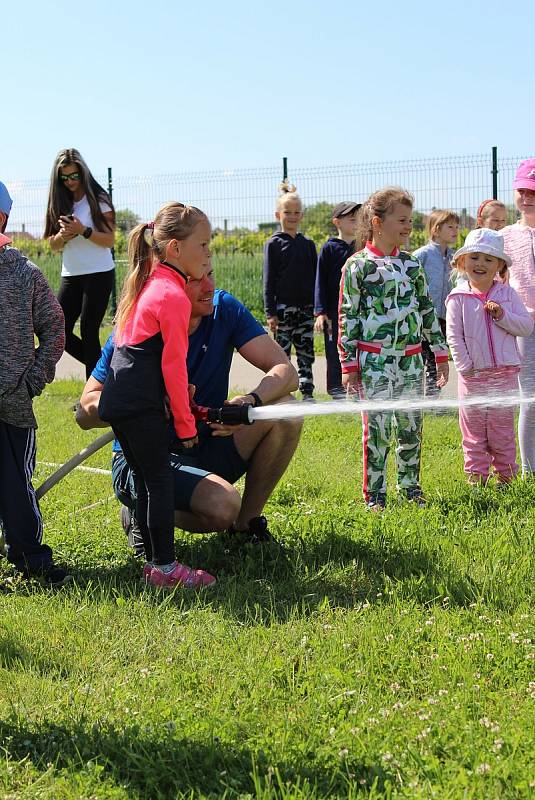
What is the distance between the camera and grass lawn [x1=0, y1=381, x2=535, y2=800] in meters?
2.93

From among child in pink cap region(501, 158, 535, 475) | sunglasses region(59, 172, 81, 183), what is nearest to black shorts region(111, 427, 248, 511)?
child in pink cap region(501, 158, 535, 475)

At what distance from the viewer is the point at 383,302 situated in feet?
18.5

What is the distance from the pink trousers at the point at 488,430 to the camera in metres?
6.09

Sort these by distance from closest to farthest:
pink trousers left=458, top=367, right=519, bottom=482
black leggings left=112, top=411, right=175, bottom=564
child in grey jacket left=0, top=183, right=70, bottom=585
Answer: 1. black leggings left=112, top=411, right=175, bottom=564
2. child in grey jacket left=0, top=183, right=70, bottom=585
3. pink trousers left=458, top=367, right=519, bottom=482

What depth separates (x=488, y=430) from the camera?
611 cm

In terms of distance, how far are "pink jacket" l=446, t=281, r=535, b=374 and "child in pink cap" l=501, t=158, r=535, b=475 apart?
0.78 ft

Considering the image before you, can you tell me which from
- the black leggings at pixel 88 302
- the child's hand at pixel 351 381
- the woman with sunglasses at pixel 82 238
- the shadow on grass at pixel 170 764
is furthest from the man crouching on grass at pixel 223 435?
the black leggings at pixel 88 302

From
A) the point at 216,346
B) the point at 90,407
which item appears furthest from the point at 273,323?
the point at 90,407

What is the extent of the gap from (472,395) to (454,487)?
61 cm

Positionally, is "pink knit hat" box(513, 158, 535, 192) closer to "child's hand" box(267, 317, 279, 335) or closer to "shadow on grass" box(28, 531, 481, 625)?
"shadow on grass" box(28, 531, 481, 625)

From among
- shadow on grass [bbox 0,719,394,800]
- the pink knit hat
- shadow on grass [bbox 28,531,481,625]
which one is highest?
the pink knit hat

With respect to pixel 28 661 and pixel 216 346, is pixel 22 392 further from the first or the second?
pixel 28 661

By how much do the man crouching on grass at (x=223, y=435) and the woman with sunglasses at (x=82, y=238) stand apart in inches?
146

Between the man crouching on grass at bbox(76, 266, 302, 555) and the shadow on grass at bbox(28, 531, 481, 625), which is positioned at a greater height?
the man crouching on grass at bbox(76, 266, 302, 555)
